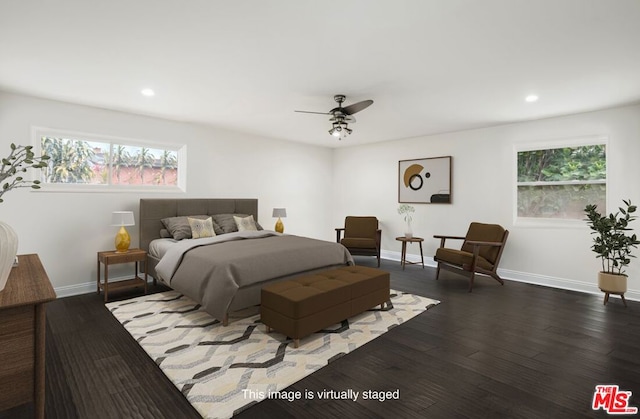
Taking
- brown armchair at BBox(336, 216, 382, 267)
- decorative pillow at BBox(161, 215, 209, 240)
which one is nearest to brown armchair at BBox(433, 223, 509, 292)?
brown armchair at BBox(336, 216, 382, 267)

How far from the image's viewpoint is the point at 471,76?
3289 mm

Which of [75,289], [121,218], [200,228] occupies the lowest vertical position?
[75,289]

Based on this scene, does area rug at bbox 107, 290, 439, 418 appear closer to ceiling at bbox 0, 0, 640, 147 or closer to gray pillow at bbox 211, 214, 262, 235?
gray pillow at bbox 211, 214, 262, 235

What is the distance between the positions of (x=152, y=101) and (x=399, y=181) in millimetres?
4700

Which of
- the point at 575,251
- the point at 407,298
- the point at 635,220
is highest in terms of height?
the point at 635,220

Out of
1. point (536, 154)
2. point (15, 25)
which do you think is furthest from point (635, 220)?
point (15, 25)

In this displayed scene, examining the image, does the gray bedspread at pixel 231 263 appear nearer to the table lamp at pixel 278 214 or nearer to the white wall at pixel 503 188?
the table lamp at pixel 278 214

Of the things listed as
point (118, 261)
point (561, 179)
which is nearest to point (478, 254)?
point (561, 179)

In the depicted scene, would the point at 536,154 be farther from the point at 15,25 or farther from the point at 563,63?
the point at 15,25

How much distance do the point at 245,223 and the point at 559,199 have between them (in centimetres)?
502

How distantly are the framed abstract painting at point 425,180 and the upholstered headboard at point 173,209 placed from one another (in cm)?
321

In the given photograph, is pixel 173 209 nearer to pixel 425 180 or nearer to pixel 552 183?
pixel 425 180

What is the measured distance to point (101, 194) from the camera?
4.51 metres

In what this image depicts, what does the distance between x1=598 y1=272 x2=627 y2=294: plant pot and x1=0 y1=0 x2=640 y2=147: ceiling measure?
7.24 feet
